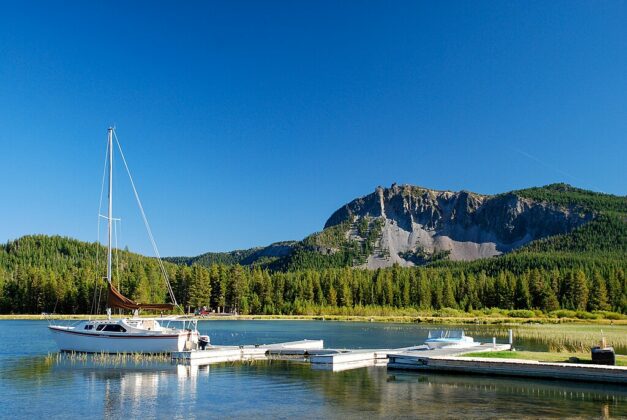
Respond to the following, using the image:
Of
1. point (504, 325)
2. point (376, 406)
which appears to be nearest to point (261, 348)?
point (376, 406)

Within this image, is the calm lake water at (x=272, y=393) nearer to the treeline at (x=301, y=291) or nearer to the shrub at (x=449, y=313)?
the shrub at (x=449, y=313)

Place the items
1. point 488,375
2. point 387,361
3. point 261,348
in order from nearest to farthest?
point 488,375 → point 387,361 → point 261,348

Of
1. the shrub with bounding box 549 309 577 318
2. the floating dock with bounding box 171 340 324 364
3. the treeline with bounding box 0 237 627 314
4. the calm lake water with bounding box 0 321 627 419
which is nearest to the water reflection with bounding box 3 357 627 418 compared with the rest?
the calm lake water with bounding box 0 321 627 419

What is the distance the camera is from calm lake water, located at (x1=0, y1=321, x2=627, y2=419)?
26.4 metres

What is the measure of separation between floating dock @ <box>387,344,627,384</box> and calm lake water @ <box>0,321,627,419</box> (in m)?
0.69

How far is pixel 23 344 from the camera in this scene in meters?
57.6

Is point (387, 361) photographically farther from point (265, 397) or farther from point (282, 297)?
point (282, 297)

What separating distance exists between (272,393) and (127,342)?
64.1 feet

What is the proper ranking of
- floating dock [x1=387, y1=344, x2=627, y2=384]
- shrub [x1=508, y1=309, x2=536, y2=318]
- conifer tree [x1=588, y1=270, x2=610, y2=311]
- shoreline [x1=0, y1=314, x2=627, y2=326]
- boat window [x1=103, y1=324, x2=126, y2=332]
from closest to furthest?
floating dock [x1=387, y1=344, x2=627, y2=384]
boat window [x1=103, y1=324, x2=126, y2=332]
shoreline [x1=0, y1=314, x2=627, y2=326]
shrub [x1=508, y1=309, x2=536, y2=318]
conifer tree [x1=588, y1=270, x2=610, y2=311]

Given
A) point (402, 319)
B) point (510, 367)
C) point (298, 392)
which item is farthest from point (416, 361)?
point (402, 319)

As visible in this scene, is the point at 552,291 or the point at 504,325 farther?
the point at 552,291

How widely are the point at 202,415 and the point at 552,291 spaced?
429ft

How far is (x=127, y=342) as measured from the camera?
46.2m

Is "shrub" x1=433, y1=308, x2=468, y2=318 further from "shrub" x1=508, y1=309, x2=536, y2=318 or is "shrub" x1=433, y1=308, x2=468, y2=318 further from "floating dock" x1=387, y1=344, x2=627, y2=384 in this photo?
"floating dock" x1=387, y1=344, x2=627, y2=384
